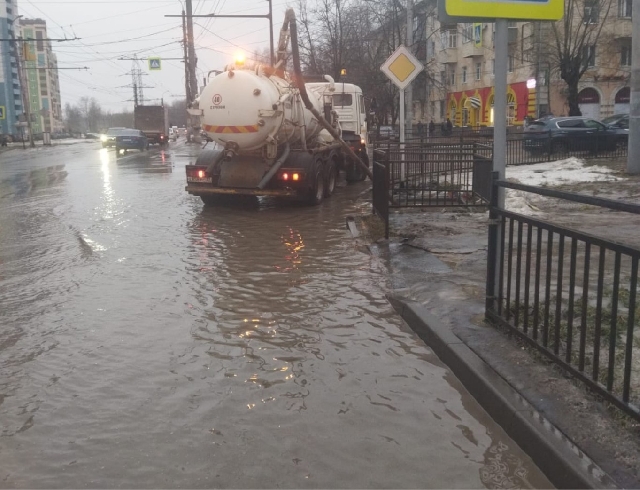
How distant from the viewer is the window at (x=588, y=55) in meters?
39.4

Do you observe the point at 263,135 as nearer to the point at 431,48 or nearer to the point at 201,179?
the point at 201,179

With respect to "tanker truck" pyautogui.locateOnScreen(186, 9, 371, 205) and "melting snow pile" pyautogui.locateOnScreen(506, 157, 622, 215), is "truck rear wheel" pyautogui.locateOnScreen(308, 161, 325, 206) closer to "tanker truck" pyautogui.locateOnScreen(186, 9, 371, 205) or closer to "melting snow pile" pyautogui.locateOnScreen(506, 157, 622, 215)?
"tanker truck" pyautogui.locateOnScreen(186, 9, 371, 205)

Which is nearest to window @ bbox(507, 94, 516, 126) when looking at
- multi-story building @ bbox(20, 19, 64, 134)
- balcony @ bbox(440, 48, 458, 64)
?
balcony @ bbox(440, 48, 458, 64)

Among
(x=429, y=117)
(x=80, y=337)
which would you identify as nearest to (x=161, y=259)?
(x=80, y=337)

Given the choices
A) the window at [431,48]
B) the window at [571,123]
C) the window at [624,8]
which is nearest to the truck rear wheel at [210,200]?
the window at [571,123]

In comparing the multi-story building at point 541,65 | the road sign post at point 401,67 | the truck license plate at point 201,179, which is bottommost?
the truck license plate at point 201,179

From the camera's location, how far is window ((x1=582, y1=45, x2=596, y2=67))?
39406 mm

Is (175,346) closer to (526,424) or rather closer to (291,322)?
(291,322)

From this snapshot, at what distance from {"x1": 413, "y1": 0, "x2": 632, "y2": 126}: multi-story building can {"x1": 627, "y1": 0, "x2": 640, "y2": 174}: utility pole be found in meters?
18.2

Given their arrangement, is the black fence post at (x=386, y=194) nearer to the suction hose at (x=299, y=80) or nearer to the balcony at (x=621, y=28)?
the suction hose at (x=299, y=80)

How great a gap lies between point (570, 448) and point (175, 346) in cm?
327

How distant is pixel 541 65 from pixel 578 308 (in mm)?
41413

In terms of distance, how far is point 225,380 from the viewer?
4.73m

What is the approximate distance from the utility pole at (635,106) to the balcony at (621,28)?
28658 millimetres
